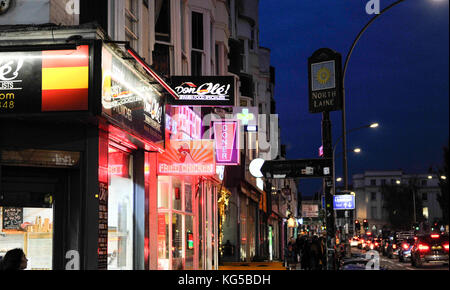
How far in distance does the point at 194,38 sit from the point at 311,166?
6.50 m

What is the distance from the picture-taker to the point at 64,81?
33.4 ft

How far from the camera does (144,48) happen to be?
15914 mm

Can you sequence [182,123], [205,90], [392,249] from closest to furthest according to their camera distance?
[205,90] < [182,123] < [392,249]

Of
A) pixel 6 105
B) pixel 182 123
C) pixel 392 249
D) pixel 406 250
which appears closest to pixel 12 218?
pixel 6 105

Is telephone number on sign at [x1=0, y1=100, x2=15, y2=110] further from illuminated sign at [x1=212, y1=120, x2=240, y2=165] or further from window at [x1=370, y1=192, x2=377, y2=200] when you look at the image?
window at [x1=370, y1=192, x2=377, y2=200]

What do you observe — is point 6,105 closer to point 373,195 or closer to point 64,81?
point 64,81

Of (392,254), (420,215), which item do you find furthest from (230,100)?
(420,215)

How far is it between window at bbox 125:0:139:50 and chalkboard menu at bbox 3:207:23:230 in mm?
5424

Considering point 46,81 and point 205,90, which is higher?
point 205,90

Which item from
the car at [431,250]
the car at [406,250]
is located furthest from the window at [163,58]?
the car at [406,250]

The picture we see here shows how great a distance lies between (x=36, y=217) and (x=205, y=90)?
21.8ft

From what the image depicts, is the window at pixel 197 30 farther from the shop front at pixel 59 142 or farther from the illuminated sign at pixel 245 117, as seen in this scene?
the shop front at pixel 59 142
